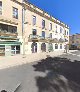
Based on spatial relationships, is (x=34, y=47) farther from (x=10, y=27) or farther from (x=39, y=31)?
(x=10, y=27)

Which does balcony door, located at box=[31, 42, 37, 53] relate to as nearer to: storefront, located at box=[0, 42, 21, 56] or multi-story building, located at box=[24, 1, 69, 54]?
multi-story building, located at box=[24, 1, 69, 54]

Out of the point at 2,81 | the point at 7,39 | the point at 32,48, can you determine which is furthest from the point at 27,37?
the point at 2,81

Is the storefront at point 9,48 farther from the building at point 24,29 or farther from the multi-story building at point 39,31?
the multi-story building at point 39,31

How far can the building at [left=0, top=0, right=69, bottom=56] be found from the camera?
22.7 metres

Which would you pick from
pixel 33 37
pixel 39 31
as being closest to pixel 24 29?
pixel 33 37

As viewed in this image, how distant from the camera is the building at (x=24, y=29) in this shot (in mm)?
22688

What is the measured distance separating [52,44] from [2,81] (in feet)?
95.8

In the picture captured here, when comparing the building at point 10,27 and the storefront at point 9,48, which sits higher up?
the building at point 10,27

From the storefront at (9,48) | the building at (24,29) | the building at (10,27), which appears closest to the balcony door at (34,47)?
the building at (24,29)

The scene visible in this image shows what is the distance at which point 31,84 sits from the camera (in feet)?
30.3

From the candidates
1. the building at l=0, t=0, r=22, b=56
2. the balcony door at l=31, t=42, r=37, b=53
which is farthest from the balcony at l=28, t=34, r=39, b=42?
the building at l=0, t=0, r=22, b=56

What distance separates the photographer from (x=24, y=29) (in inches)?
1053

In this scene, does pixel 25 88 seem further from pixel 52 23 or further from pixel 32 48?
pixel 52 23

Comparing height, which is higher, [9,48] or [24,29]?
[24,29]
